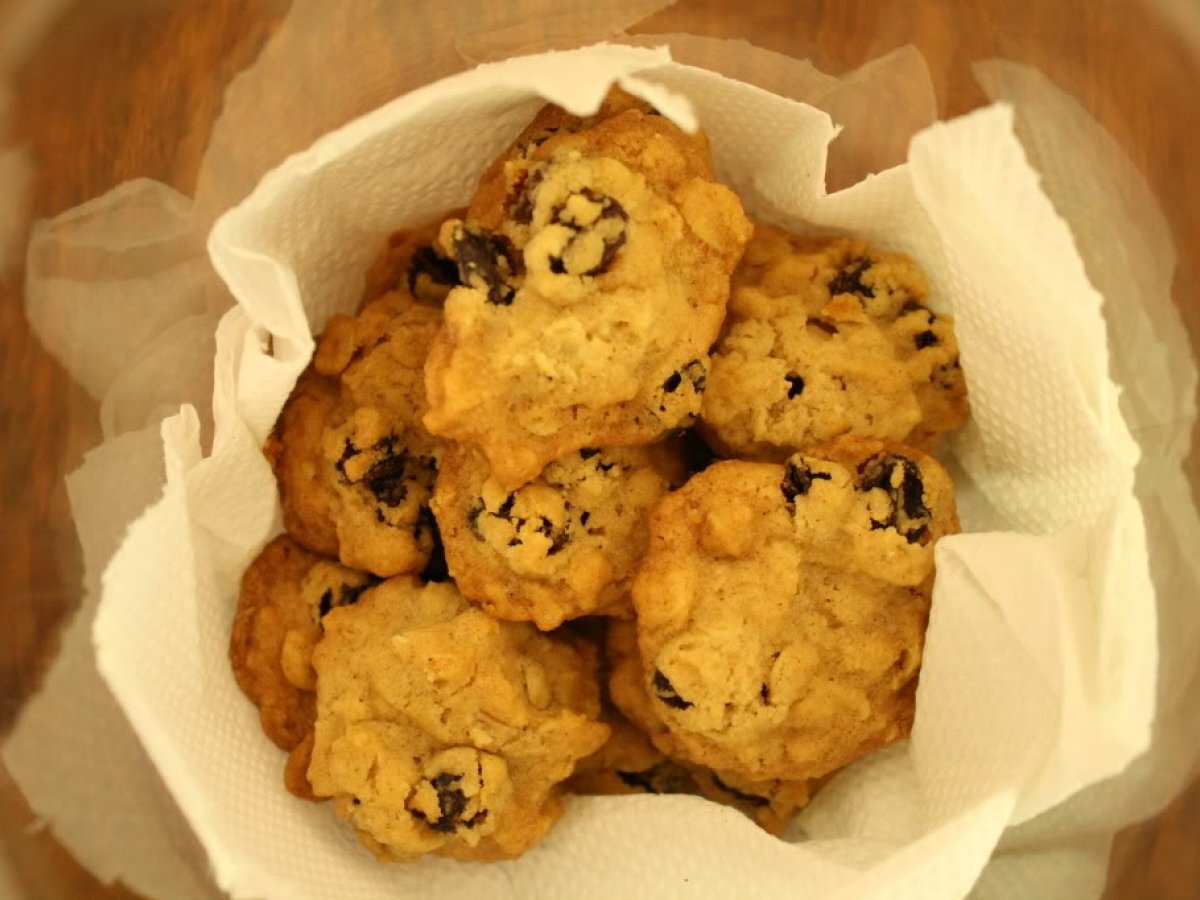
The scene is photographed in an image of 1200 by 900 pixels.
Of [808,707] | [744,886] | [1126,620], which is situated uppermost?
[1126,620]

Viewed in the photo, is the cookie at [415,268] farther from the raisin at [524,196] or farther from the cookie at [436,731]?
the cookie at [436,731]

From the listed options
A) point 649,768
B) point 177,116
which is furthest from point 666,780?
point 177,116

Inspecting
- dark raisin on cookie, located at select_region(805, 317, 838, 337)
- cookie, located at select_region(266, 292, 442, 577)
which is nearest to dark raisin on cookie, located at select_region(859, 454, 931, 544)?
dark raisin on cookie, located at select_region(805, 317, 838, 337)

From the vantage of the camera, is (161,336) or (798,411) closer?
(798,411)

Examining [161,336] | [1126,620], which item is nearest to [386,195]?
[161,336]

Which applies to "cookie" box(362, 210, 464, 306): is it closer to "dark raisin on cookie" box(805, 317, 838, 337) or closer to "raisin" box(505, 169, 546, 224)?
"raisin" box(505, 169, 546, 224)

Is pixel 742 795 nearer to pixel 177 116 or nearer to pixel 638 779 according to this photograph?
pixel 638 779

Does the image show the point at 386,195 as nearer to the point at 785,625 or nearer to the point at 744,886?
the point at 785,625

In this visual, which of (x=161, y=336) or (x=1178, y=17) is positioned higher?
(x=1178, y=17)
